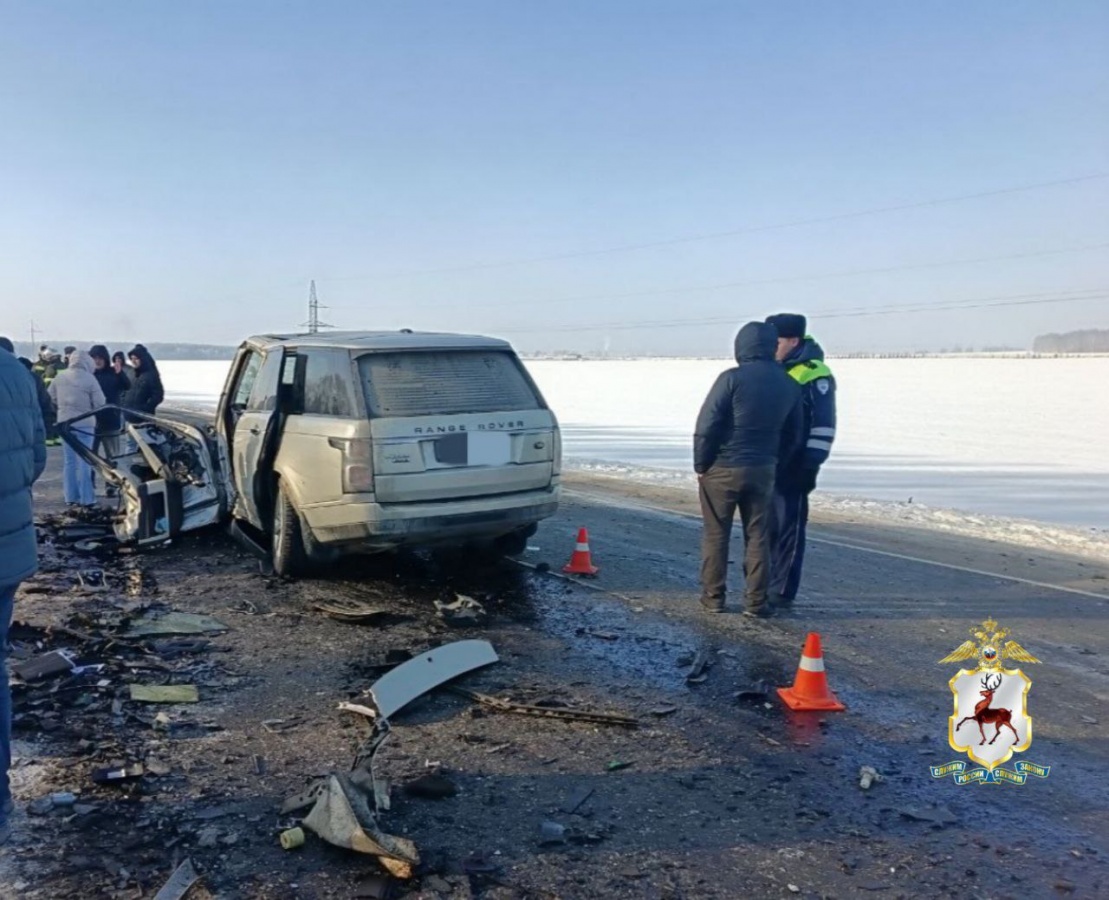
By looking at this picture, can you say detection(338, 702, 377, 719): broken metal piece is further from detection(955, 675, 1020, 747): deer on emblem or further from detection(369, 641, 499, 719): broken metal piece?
detection(955, 675, 1020, 747): deer on emblem

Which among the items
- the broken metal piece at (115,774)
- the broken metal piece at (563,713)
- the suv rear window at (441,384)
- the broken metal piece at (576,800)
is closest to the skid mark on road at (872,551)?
the suv rear window at (441,384)

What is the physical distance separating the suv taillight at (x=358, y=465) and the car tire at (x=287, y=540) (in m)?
0.82

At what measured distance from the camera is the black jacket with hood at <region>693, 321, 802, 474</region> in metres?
5.75

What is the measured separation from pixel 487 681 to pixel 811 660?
69.1 inches

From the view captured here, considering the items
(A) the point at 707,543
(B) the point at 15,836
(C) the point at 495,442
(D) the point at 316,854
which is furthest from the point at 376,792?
(A) the point at 707,543

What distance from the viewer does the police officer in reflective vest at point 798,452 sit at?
6078mm

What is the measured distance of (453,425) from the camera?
5.73m

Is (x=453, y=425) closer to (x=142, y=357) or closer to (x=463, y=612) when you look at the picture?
(x=463, y=612)

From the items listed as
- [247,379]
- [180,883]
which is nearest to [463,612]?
[180,883]

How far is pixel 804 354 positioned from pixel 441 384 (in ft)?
9.14

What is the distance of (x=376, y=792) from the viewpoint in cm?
311

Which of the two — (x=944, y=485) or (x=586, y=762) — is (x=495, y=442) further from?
(x=944, y=485)

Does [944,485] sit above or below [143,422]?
below

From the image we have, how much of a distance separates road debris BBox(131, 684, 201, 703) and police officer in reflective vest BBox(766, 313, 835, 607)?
13.4 ft
